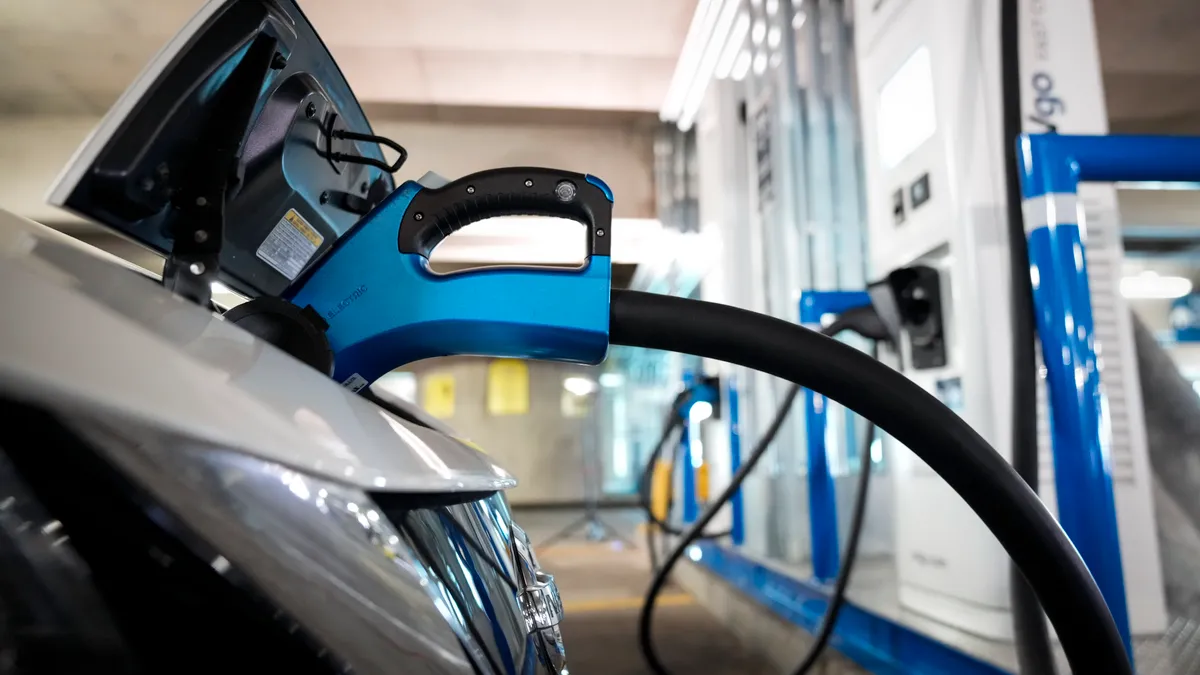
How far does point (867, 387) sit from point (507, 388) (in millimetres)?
7562

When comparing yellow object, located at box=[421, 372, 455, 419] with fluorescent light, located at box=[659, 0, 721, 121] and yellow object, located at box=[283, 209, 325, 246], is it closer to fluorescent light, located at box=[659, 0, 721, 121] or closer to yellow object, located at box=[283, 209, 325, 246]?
fluorescent light, located at box=[659, 0, 721, 121]

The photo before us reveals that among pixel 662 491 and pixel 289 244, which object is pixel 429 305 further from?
pixel 662 491

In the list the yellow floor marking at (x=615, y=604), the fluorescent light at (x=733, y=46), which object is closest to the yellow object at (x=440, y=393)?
the yellow floor marking at (x=615, y=604)

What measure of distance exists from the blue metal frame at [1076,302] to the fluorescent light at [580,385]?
18.8ft

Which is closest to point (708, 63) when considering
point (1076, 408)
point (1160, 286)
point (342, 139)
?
point (1076, 408)

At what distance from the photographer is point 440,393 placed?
793cm

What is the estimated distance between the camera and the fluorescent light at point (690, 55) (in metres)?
2.28

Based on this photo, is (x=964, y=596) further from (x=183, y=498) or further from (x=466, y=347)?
(x=183, y=498)

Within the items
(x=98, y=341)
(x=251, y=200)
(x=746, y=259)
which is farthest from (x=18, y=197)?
(x=98, y=341)

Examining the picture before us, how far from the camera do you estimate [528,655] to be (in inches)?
13.2

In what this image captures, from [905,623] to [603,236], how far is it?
110 centimetres

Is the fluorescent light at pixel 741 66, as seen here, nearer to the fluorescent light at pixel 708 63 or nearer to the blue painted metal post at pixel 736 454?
the fluorescent light at pixel 708 63

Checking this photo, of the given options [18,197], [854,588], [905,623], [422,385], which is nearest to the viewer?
[905,623]

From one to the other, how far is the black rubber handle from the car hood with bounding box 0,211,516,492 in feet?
0.44
